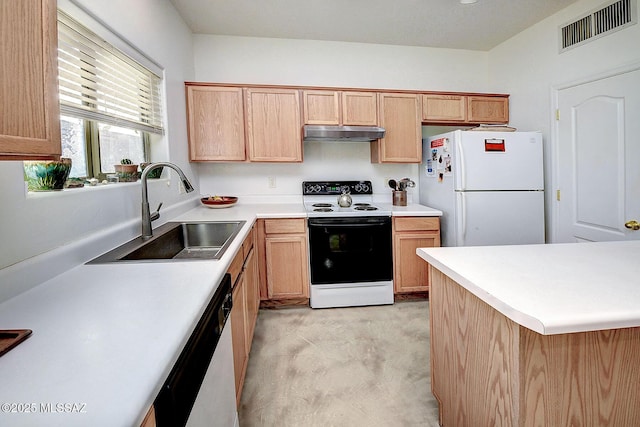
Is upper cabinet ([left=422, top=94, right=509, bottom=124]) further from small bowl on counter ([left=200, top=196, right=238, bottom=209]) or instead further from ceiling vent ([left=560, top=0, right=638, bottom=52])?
small bowl on counter ([left=200, top=196, right=238, bottom=209])

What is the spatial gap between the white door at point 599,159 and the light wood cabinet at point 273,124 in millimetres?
2307

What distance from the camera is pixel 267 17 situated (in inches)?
115

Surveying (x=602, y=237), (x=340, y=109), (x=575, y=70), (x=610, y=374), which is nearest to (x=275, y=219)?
(x=340, y=109)

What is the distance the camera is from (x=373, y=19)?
9.73 ft

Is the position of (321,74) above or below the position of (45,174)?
above

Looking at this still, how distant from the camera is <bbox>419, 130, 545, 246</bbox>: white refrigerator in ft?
9.51

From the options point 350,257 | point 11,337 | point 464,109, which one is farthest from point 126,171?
point 464,109

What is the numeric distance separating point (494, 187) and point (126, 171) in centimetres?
283

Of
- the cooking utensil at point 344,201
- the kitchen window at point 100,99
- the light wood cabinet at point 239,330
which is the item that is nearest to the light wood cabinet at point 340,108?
the cooking utensil at point 344,201

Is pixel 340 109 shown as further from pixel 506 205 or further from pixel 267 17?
pixel 506 205

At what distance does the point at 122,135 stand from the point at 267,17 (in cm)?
166

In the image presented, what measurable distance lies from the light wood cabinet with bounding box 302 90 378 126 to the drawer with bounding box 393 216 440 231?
0.98 m

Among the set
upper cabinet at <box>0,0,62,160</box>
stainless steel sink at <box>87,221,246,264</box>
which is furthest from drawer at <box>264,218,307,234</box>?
upper cabinet at <box>0,0,62,160</box>

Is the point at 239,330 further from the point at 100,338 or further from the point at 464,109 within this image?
the point at 464,109
